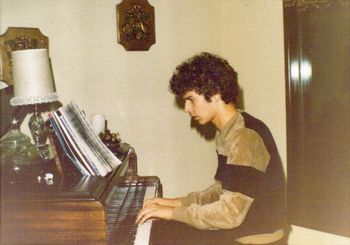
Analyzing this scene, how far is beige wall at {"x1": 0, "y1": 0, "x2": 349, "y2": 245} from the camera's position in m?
2.88

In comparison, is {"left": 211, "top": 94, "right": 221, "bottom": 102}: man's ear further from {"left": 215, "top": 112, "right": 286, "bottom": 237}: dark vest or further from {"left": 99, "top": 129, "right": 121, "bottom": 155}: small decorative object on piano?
{"left": 99, "top": 129, "right": 121, "bottom": 155}: small decorative object on piano

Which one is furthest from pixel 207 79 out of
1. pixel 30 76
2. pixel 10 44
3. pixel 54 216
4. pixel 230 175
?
pixel 10 44

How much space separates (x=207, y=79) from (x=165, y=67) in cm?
137

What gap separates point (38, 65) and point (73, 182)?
2.13 ft

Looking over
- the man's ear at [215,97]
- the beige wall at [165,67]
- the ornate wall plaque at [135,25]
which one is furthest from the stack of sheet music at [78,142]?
the ornate wall plaque at [135,25]

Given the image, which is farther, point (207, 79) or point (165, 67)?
point (165, 67)

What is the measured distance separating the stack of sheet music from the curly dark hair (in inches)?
20.2

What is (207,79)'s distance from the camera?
77.4 inches

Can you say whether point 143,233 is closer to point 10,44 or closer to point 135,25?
point 10,44

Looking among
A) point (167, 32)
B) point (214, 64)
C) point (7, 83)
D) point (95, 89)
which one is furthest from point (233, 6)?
point (7, 83)

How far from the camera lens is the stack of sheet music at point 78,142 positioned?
172 centimetres

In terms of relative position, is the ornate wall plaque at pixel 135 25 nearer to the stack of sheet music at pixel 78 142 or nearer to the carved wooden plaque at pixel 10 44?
the carved wooden plaque at pixel 10 44

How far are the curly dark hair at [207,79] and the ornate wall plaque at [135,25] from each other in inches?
43.9

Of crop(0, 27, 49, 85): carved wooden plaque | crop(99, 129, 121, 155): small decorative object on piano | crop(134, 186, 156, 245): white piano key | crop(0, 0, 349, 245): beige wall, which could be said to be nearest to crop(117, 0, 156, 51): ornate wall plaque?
crop(0, 0, 349, 245): beige wall
